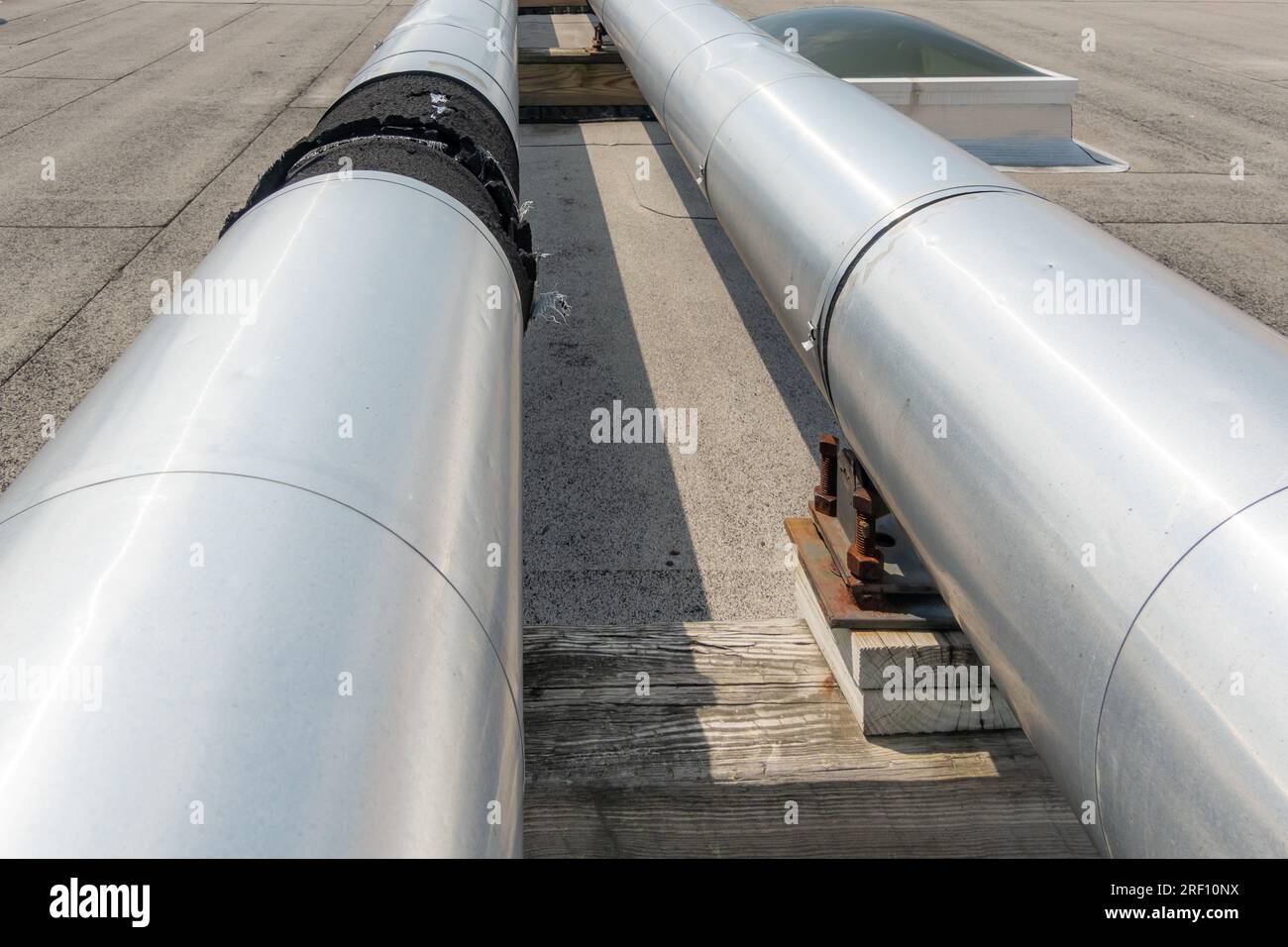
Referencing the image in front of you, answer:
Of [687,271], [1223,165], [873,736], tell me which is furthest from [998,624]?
[1223,165]

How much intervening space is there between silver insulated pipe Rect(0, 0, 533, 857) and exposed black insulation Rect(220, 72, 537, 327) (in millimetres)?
510

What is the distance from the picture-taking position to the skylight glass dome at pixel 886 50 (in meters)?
7.13

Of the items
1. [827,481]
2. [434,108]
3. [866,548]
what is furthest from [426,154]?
[866,548]

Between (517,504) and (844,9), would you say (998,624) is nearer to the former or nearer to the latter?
(517,504)

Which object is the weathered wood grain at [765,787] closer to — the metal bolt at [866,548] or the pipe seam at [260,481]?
the metal bolt at [866,548]

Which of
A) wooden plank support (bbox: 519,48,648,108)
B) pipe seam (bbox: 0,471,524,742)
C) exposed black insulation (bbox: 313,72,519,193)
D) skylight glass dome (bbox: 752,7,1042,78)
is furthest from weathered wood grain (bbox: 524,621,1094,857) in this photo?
wooden plank support (bbox: 519,48,648,108)

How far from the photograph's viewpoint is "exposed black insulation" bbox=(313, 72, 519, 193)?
3.16m

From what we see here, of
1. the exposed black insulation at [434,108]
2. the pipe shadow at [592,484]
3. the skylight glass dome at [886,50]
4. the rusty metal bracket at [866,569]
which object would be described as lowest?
the pipe shadow at [592,484]

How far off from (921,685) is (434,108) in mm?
2297

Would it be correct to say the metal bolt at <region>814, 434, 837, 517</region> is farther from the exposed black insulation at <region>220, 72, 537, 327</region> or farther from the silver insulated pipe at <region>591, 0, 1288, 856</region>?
the exposed black insulation at <region>220, 72, 537, 327</region>

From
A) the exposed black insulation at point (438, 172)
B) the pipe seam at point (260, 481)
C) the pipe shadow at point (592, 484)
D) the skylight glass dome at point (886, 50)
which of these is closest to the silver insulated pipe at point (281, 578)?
the pipe seam at point (260, 481)

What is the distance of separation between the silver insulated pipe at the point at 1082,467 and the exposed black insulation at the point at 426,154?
0.83 meters
